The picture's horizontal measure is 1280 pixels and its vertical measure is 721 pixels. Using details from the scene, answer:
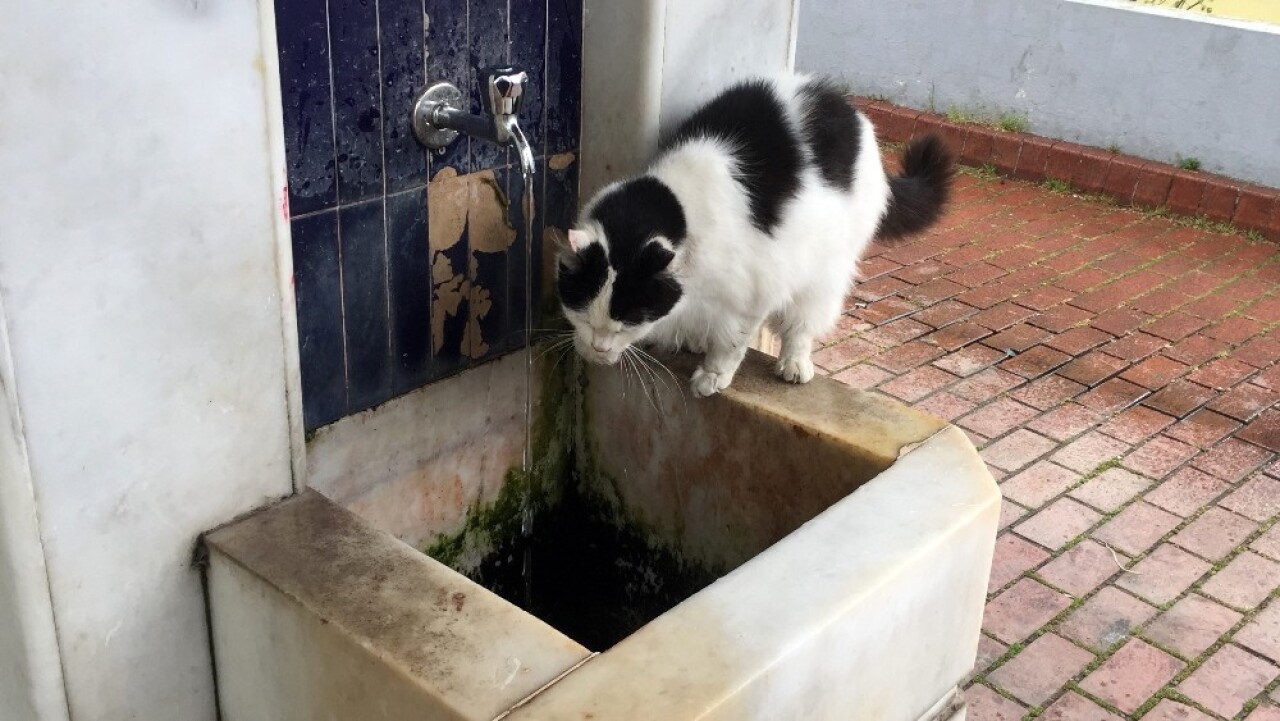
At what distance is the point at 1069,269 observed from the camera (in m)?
4.88

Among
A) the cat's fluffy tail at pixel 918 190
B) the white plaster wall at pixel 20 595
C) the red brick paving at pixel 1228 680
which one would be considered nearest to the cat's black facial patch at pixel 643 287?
the cat's fluffy tail at pixel 918 190

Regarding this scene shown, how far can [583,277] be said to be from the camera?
7.00 feet

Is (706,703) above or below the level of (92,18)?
below

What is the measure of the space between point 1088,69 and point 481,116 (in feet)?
15.0

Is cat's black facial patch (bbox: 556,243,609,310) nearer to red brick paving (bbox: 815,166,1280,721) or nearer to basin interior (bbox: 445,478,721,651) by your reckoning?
basin interior (bbox: 445,478,721,651)

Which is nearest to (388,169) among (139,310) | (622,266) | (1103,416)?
(622,266)

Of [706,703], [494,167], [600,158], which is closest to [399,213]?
[494,167]

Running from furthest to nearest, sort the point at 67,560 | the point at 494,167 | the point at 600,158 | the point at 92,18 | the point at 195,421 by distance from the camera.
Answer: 1. the point at 600,158
2. the point at 494,167
3. the point at 195,421
4. the point at 67,560
5. the point at 92,18

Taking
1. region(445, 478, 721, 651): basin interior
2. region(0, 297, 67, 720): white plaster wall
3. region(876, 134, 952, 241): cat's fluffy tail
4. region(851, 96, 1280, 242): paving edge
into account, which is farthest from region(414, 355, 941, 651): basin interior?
region(851, 96, 1280, 242): paving edge

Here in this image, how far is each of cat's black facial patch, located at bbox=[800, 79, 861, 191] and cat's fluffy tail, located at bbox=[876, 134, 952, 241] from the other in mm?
367

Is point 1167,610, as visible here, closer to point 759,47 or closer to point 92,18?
point 759,47

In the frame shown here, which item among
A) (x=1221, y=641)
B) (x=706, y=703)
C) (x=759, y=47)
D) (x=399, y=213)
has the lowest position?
(x=1221, y=641)

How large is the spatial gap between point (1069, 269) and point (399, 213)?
3.65 m

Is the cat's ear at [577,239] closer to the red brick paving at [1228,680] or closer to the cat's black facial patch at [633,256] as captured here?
the cat's black facial patch at [633,256]
